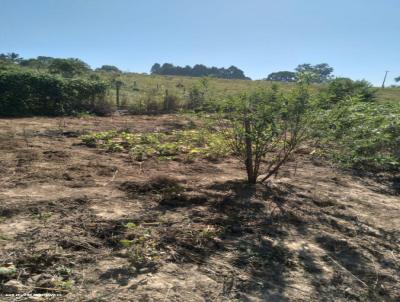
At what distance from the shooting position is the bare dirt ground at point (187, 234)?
9.50 feet

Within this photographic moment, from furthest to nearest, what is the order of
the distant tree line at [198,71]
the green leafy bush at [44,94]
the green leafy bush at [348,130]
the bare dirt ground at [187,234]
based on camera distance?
the distant tree line at [198,71] < the green leafy bush at [44,94] < the green leafy bush at [348,130] < the bare dirt ground at [187,234]

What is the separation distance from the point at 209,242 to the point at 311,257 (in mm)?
998

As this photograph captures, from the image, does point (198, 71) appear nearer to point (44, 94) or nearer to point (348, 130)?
point (44, 94)

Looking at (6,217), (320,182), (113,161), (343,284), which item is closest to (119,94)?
(113,161)

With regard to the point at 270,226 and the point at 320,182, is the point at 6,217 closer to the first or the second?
the point at 270,226

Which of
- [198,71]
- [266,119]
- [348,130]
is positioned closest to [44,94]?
[266,119]

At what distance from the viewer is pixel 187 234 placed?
12.1 ft

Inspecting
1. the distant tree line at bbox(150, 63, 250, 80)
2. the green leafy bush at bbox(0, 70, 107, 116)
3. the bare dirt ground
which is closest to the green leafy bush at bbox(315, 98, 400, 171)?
the bare dirt ground

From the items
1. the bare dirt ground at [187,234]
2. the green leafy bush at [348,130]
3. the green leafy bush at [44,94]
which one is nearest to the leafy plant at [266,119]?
the green leafy bush at [348,130]

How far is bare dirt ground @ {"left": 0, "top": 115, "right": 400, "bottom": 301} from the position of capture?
2.90 m

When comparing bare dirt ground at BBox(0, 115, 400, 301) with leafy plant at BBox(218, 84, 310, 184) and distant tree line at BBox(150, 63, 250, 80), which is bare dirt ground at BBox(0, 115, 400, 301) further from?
distant tree line at BBox(150, 63, 250, 80)

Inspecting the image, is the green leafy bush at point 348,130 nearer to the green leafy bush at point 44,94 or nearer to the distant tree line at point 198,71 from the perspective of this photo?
the green leafy bush at point 44,94

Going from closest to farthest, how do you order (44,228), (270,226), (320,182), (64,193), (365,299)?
(365,299) < (44,228) < (270,226) < (64,193) < (320,182)

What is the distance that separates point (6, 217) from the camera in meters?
3.71
